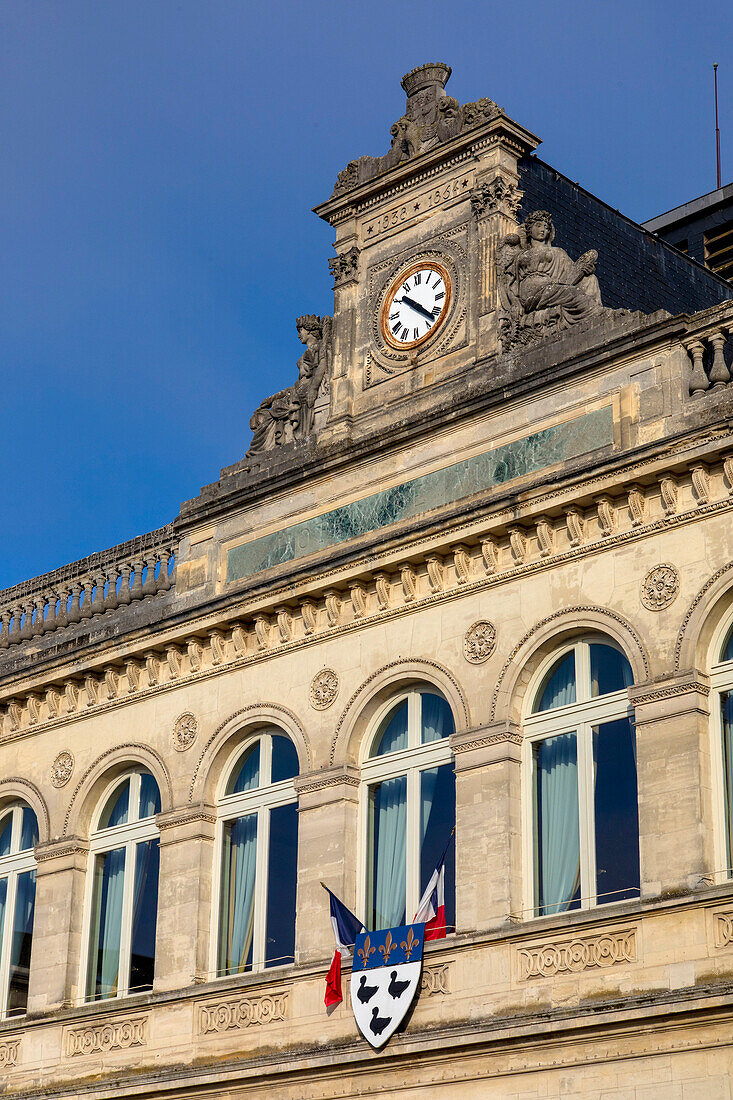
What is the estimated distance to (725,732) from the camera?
18344 mm

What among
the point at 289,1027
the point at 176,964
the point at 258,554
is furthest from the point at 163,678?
the point at 289,1027

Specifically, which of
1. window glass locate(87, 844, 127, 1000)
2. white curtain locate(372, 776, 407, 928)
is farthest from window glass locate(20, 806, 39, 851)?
white curtain locate(372, 776, 407, 928)

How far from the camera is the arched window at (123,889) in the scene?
75.8 ft

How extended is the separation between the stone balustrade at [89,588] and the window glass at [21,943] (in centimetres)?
351

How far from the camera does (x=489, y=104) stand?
75.3 ft

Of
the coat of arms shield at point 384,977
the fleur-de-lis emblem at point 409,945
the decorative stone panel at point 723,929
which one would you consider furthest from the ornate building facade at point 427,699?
the fleur-de-lis emblem at point 409,945

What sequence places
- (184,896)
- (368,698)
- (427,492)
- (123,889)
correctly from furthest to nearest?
1. (123,889)
2. (184,896)
3. (427,492)
4. (368,698)

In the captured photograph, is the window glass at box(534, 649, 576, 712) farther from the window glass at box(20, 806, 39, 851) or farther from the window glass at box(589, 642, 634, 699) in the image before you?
the window glass at box(20, 806, 39, 851)

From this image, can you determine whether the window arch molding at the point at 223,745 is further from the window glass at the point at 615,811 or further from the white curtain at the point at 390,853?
the window glass at the point at 615,811

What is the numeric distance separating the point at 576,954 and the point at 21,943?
9281mm

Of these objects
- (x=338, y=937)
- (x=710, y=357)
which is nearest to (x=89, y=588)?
(x=338, y=937)

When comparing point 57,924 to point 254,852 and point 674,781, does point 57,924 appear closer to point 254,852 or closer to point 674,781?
point 254,852

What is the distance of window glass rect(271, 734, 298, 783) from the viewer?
22219 mm

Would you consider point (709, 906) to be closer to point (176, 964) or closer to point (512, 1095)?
point (512, 1095)
